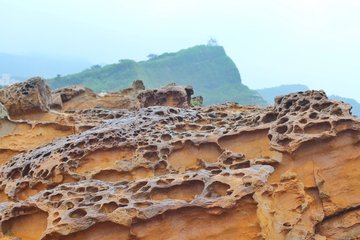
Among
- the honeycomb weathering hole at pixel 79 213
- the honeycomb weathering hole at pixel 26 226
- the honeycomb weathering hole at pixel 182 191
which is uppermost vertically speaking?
the honeycomb weathering hole at pixel 182 191

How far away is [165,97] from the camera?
9398mm

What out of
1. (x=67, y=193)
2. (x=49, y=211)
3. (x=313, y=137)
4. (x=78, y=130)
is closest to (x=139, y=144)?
(x=67, y=193)

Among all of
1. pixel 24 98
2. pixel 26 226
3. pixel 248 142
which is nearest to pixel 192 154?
pixel 248 142

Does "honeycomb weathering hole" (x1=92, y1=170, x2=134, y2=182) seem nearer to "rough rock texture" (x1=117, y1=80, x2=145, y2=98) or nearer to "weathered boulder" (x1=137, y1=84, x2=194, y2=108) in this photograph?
"weathered boulder" (x1=137, y1=84, x2=194, y2=108)

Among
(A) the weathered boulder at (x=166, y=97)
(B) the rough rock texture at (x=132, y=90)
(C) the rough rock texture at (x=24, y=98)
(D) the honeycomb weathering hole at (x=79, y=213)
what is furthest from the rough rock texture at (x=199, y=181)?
(B) the rough rock texture at (x=132, y=90)

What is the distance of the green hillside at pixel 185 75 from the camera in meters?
39.8

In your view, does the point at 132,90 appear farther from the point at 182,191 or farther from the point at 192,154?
the point at 182,191

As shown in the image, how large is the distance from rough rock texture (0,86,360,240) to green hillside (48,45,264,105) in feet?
108

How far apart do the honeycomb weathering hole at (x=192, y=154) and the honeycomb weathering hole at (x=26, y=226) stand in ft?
6.78

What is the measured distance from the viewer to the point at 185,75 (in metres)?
50.9

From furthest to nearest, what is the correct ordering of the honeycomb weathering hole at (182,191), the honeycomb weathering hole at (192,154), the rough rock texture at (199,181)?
the honeycomb weathering hole at (192,154)
the honeycomb weathering hole at (182,191)
the rough rock texture at (199,181)

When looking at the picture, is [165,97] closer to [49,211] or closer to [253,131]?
[253,131]

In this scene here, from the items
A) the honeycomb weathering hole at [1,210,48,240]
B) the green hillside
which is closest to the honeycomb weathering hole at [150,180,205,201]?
the honeycomb weathering hole at [1,210,48,240]

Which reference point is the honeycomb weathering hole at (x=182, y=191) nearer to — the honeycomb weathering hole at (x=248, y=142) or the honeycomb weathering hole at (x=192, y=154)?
the honeycomb weathering hole at (x=192, y=154)
